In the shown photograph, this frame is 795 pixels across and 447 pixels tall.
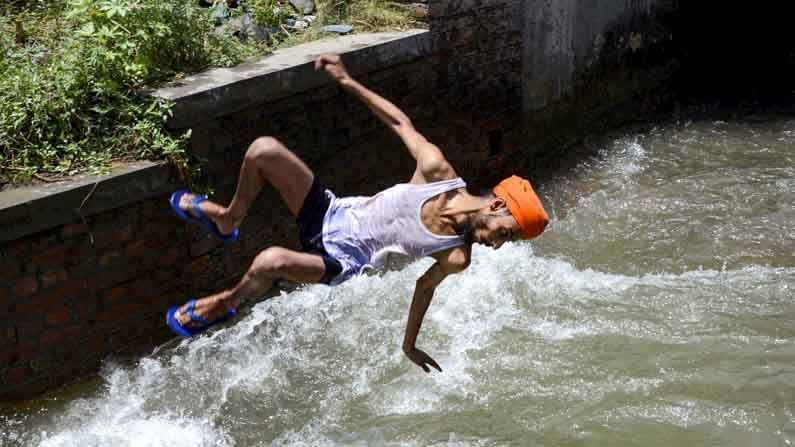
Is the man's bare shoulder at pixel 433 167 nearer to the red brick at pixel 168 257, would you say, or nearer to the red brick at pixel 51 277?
the red brick at pixel 168 257

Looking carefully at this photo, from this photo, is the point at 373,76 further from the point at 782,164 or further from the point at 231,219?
the point at 782,164

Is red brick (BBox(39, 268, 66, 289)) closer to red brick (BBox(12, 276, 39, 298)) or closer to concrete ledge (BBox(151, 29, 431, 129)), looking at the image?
red brick (BBox(12, 276, 39, 298))

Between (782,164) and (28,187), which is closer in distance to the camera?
(28,187)

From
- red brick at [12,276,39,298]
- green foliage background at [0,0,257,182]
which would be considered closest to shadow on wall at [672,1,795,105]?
green foliage background at [0,0,257,182]

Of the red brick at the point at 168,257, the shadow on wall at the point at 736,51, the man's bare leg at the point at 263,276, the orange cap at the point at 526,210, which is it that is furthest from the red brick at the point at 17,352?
the shadow on wall at the point at 736,51

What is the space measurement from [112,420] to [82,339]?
497mm

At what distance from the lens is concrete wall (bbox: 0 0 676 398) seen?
4953 mm

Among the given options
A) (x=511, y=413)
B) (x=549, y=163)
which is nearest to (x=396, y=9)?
(x=549, y=163)

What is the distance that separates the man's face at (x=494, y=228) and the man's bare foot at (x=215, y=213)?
1.11m

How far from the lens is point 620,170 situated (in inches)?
330

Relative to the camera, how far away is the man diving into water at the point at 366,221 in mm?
4250

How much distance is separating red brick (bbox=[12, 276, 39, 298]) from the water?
635mm

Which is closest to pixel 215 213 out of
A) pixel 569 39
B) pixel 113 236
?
pixel 113 236

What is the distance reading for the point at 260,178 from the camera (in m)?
4.51
